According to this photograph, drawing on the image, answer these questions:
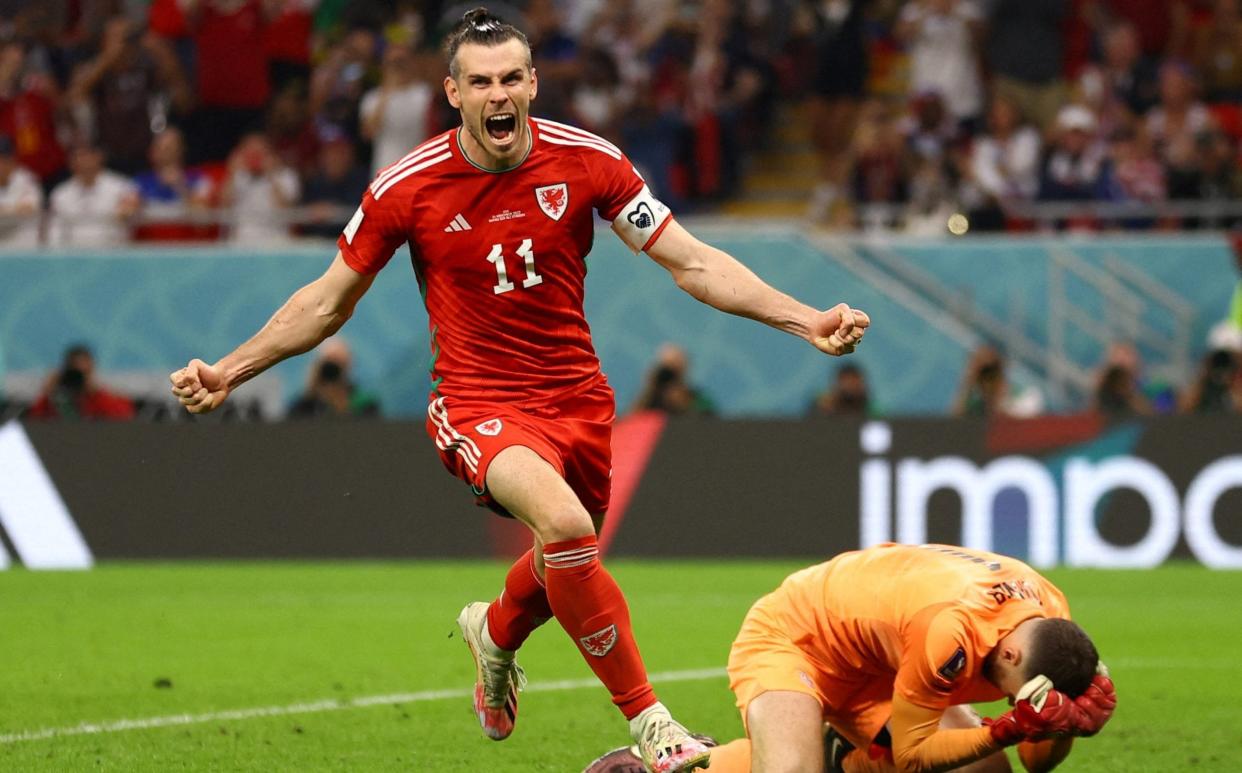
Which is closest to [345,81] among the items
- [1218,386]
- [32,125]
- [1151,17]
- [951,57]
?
[32,125]

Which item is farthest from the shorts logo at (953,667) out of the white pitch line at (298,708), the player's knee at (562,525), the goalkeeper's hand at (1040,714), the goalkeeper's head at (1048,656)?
the white pitch line at (298,708)

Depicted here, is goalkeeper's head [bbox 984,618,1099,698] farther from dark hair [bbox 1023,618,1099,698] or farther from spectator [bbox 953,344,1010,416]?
spectator [bbox 953,344,1010,416]

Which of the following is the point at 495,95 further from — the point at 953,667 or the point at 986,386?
the point at 986,386

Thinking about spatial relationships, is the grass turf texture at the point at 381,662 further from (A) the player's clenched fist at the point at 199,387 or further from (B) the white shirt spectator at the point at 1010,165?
(B) the white shirt spectator at the point at 1010,165

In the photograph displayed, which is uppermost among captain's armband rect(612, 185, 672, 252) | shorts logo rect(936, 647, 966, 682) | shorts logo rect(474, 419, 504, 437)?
captain's armband rect(612, 185, 672, 252)

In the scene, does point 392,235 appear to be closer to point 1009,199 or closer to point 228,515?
point 228,515

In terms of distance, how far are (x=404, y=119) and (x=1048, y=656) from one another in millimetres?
12348

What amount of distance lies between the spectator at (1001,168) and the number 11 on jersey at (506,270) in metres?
10.6

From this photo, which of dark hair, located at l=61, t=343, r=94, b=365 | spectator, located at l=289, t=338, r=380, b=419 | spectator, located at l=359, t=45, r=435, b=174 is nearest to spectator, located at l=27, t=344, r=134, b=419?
dark hair, located at l=61, t=343, r=94, b=365

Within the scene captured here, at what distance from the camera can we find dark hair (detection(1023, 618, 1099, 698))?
5.50 m

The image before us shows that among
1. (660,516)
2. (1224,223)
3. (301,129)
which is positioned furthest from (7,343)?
(1224,223)

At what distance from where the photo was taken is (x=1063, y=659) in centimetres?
550

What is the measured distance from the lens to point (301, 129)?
18.6 m

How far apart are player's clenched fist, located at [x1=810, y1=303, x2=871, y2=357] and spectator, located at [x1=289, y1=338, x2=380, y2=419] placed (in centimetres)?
1008
